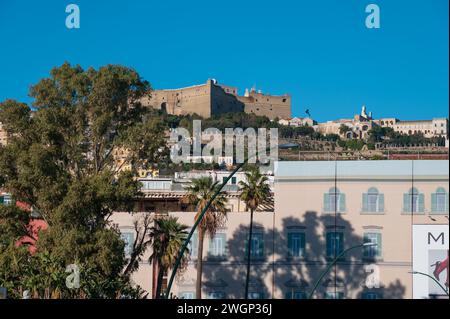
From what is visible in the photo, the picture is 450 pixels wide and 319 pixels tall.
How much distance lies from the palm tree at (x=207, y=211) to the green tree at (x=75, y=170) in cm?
573

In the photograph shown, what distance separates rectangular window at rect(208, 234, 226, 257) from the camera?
45656mm

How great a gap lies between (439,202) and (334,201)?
4.94 meters

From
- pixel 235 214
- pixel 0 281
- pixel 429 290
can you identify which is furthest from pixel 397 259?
pixel 0 281

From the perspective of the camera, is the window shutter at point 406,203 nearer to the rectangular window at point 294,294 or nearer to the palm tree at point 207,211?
the rectangular window at point 294,294

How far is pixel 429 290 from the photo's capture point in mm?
43219

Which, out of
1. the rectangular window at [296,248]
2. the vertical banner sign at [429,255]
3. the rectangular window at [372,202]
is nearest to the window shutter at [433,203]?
the vertical banner sign at [429,255]

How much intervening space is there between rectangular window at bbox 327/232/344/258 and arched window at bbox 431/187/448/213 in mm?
4561

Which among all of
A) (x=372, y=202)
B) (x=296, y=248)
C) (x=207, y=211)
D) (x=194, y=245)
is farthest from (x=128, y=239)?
(x=372, y=202)

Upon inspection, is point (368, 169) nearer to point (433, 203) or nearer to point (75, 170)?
point (433, 203)

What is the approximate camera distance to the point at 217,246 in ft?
150

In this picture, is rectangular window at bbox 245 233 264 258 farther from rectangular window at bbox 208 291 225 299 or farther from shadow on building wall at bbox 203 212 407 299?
rectangular window at bbox 208 291 225 299

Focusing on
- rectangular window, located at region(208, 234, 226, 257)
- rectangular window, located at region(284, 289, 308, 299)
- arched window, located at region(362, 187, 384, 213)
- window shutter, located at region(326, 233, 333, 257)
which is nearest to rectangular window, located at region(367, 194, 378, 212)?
arched window, located at region(362, 187, 384, 213)

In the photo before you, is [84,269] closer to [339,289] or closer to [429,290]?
[339,289]
